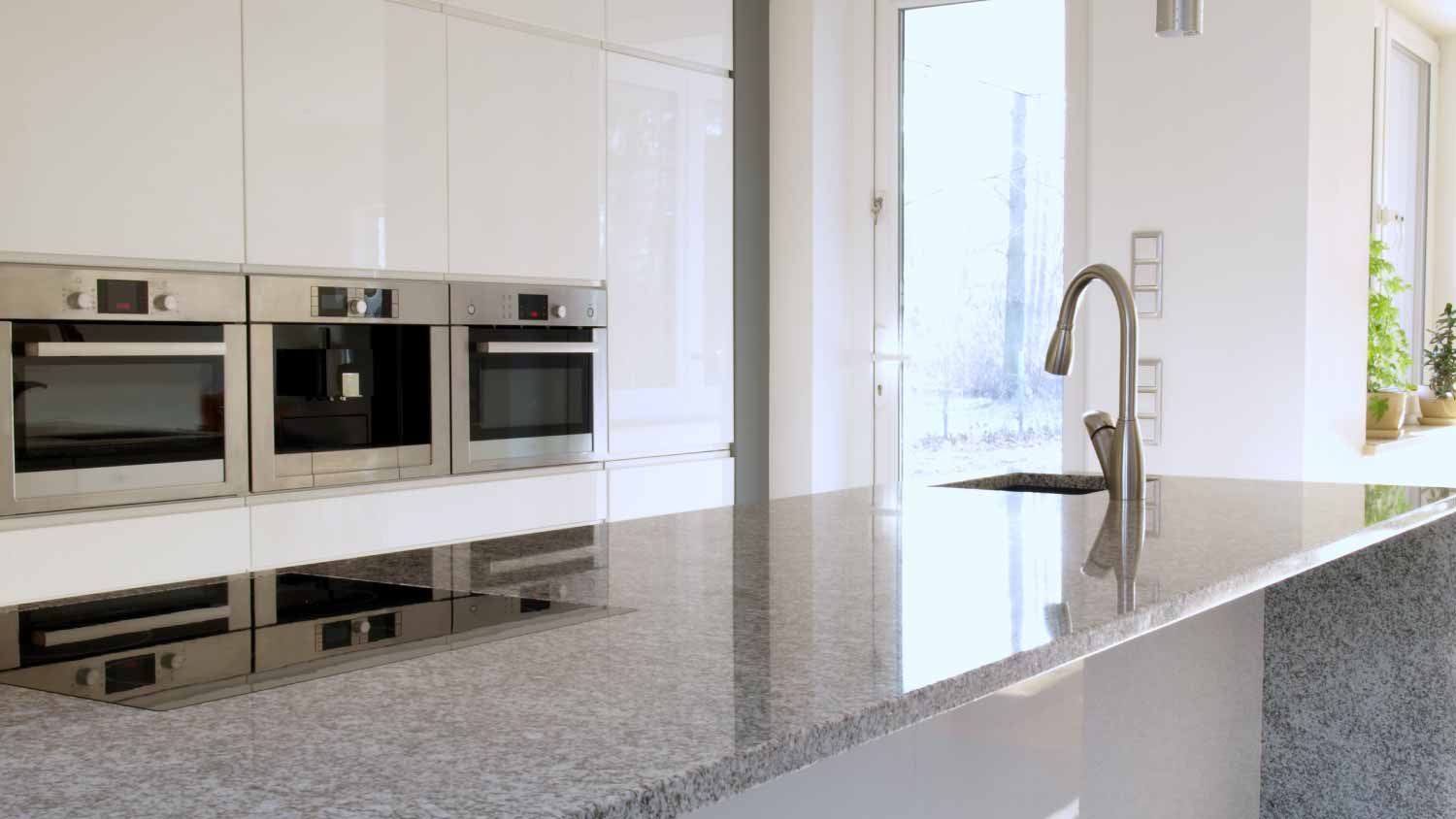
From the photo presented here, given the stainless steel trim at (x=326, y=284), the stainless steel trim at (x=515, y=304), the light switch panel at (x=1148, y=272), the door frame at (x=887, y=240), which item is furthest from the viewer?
the door frame at (x=887, y=240)

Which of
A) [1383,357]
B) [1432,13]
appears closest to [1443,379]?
[1383,357]

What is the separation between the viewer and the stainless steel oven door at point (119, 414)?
8.70ft

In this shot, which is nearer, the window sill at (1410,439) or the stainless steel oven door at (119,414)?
the stainless steel oven door at (119,414)

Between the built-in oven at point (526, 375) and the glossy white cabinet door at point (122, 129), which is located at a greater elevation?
the glossy white cabinet door at point (122, 129)

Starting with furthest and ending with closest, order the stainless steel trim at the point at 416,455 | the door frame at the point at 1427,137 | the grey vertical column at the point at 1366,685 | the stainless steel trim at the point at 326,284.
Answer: the door frame at the point at 1427,137 → the stainless steel trim at the point at 416,455 → the stainless steel trim at the point at 326,284 → the grey vertical column at the point at 1366,685

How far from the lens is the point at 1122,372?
2197mm

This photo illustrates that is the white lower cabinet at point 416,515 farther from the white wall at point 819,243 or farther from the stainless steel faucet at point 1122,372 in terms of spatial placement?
the stainless steel faucet at point 1122,372

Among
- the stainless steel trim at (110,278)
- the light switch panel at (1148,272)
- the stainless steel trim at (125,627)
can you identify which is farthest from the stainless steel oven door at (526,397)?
the stainless steel trim at (125,627)

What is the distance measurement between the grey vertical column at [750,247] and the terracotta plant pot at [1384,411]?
79.0 inches

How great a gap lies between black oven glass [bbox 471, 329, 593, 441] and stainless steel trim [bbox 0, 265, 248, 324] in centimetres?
70

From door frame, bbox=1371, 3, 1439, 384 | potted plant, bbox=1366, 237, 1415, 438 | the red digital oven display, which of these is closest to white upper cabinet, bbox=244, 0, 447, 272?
the red digital oven display

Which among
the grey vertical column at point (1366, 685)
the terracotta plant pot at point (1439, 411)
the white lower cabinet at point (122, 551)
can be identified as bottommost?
the grey vertical column at point (1366, 685)

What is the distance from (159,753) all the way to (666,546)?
0.93 metres

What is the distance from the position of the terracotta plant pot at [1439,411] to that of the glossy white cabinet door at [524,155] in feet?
10.4
